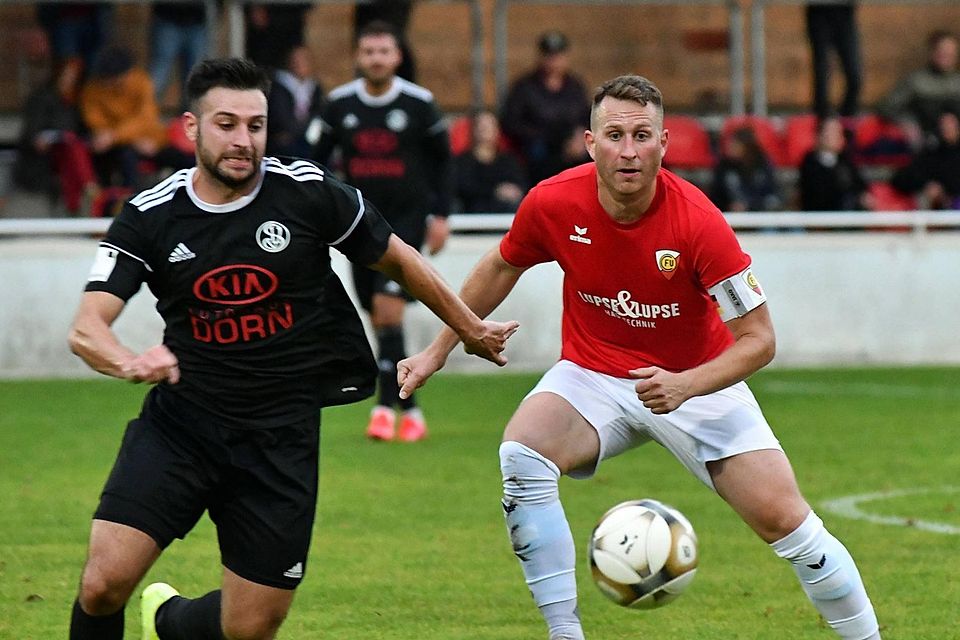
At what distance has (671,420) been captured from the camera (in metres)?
5.87

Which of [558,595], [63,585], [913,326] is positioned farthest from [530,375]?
[558,595]

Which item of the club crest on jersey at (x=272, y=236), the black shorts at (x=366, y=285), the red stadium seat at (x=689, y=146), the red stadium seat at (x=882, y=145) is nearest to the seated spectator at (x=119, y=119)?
the black shorts at (x=366, y=285)

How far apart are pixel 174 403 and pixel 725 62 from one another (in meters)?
14.0

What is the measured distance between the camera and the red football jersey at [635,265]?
5746mm

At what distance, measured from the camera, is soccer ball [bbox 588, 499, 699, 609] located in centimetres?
588

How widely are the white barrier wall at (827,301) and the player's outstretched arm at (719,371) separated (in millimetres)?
9068

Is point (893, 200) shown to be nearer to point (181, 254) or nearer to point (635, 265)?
point (635, 265)

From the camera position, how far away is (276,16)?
52.9ft

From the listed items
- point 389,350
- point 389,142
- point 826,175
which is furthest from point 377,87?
point 826,175

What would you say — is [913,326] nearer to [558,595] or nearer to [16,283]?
[16,283]

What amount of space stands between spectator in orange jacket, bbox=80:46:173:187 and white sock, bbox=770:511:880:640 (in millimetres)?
10691

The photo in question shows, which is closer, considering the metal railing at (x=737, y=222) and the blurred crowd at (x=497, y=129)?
the metal railing at (x=737, y=222)

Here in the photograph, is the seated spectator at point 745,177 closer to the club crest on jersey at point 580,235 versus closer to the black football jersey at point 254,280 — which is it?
the club crest on jersey at point 580,235

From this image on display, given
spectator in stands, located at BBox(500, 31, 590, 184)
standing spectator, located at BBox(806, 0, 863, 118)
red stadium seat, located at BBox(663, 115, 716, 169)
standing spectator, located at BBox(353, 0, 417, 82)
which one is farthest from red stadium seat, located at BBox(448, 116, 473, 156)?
standing spectator, located at BBox(806, 0, 863, 118)
